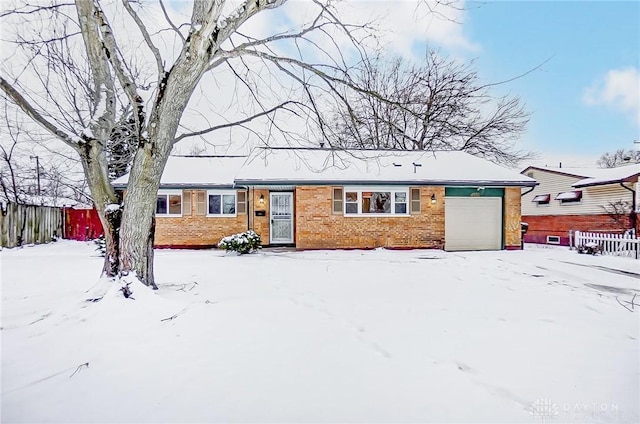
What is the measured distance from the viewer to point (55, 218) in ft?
50.0

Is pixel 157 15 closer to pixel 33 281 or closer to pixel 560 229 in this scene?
pixel 33 281

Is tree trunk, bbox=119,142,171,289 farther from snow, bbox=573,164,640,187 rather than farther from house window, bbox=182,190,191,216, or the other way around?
snow, bbox=573,164,640,187

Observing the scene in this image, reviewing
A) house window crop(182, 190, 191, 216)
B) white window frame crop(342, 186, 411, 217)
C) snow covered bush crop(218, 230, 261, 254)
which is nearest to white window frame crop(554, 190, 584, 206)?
white window frame crop(342, 186, 411, 217)

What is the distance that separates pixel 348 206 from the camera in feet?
41.7

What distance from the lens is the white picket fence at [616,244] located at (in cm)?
1062

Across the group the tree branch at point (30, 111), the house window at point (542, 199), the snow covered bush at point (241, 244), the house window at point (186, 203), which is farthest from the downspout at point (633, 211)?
the tree branch at point (30, 111)

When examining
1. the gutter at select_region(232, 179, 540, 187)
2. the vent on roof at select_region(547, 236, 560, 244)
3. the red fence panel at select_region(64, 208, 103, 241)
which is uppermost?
the gutter at select_region(232, 179, 540, 187)

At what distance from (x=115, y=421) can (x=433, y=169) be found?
518 inches

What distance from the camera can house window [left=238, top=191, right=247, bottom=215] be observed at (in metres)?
13.2

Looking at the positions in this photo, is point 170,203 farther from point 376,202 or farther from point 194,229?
point 376,202

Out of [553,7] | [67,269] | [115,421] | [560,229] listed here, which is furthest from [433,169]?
[115,421]

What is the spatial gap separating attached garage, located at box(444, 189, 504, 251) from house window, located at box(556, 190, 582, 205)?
6591mm

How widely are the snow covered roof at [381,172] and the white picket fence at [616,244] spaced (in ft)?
9.23

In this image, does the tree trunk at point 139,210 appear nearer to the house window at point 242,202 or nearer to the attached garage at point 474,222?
the house window at point 242,202
